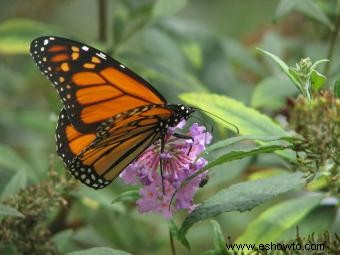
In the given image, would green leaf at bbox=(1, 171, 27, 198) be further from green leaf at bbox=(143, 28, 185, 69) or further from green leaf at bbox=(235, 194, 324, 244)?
green leaf at bbox=(143, 28, 185, 69)

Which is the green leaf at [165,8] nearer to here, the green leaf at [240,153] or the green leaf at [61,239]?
the green leaf at [61,239]

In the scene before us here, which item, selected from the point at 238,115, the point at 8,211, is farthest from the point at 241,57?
the point at 8,211

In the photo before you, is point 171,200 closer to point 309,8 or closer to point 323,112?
point 323,112

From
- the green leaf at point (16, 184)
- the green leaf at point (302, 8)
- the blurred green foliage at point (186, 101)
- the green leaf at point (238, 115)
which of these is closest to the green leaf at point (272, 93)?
the blurred green foliage at point (186, 101)

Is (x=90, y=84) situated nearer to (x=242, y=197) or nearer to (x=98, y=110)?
(x=98, y=110)

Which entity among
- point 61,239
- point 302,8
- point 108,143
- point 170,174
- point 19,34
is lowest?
point 61,239

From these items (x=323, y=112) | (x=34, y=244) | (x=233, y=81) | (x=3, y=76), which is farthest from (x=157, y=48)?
(x=323, y=112)

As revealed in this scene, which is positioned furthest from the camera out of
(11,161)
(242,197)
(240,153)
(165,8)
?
(165,8)
